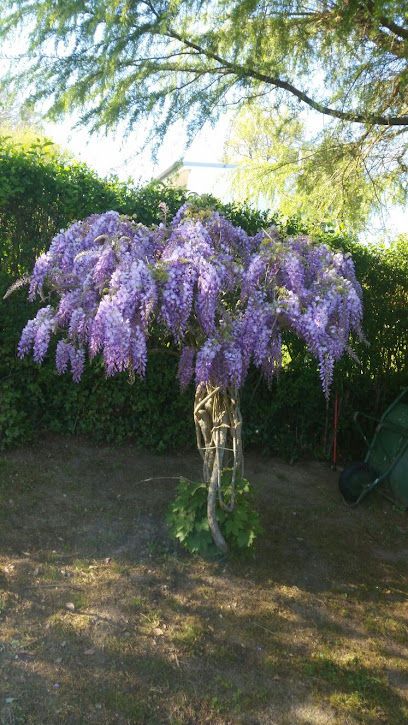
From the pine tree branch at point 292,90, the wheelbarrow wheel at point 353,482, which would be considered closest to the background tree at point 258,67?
the pine tree branch at point 292,90

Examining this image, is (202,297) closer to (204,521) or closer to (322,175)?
(204,521)

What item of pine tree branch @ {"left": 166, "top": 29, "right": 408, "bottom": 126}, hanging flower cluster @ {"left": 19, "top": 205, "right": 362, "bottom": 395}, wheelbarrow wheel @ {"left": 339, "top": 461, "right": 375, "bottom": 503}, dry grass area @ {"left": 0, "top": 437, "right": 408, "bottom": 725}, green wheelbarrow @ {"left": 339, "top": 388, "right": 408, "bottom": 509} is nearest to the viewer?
dry grass area @ {"left": 0, "top": 437, "right": 408, "bottom": 725}

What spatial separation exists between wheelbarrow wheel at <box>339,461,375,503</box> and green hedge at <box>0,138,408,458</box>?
0.83 metres

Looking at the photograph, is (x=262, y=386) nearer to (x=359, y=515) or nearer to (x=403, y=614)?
(x=359, y=515)

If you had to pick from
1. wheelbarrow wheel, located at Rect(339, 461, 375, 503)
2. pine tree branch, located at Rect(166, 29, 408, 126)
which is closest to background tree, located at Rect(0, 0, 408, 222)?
pine tree branch, located at Rect(166, 29, 408, 126)

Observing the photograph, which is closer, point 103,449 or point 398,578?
point 398,578

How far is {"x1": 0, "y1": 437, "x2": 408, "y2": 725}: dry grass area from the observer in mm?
2760

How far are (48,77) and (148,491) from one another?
3768 mm

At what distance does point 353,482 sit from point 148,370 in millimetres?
2077

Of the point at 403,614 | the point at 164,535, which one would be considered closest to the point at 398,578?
the point at 403,614

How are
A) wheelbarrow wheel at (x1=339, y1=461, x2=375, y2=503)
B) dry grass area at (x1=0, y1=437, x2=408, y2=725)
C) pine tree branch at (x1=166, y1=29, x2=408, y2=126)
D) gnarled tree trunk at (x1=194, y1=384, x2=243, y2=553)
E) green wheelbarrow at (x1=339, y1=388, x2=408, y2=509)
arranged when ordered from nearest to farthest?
dry grass area at (x1=0, y1=437, x2=408, y2=725)
gnarled tree trunk at (x1=194, y1=384, x2=243, y2=553)
green wheelbarrow at (x1=339, y1=388, x2=408, y2=509)
wheelbarrow wheel at (x1=339, y1=461, x2=375, y2=503)
pine tree branch at (x1=166, y1=29, x2=408, y2=126)

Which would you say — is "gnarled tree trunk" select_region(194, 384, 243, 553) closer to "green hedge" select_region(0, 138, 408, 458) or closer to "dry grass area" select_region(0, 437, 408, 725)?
"dry grass area" select_region(0, 437, 408, 725)

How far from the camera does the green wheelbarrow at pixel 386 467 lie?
16.3 ft

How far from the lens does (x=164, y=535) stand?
4195 mm
